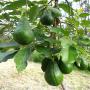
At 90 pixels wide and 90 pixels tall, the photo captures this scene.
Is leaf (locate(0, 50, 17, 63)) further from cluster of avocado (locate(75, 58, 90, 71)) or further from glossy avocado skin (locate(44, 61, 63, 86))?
cluster of avocado (locate(75, 58, 90, 71))

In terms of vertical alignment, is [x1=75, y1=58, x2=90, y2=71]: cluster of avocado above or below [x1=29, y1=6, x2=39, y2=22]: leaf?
below

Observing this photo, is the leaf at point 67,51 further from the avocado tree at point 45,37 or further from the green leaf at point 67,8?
the green leaf at point 67,8

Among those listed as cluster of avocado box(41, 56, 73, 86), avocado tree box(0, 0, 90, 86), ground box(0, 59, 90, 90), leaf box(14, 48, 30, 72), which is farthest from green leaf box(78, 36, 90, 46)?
ground box(0, 59, 90, 90)

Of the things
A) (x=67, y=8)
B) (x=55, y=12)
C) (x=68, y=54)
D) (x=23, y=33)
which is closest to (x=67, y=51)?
(x=68, y=54)

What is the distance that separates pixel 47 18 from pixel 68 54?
0.78 ft

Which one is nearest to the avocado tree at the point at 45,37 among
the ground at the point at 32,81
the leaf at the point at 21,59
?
the leaf at the point at 21,59

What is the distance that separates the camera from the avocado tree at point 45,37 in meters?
0.92

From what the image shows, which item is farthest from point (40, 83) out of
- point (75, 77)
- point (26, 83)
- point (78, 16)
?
point (78, 16)

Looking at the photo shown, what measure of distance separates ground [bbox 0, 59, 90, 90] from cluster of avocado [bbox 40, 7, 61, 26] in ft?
13.8

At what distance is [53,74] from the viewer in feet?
3.38

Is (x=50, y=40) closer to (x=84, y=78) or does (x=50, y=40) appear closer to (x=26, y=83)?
(x=26, y=83)

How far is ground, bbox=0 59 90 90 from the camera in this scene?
5.83 m

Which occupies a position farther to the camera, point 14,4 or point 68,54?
point 14,4

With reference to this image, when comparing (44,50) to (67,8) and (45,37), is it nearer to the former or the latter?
(45,37)
